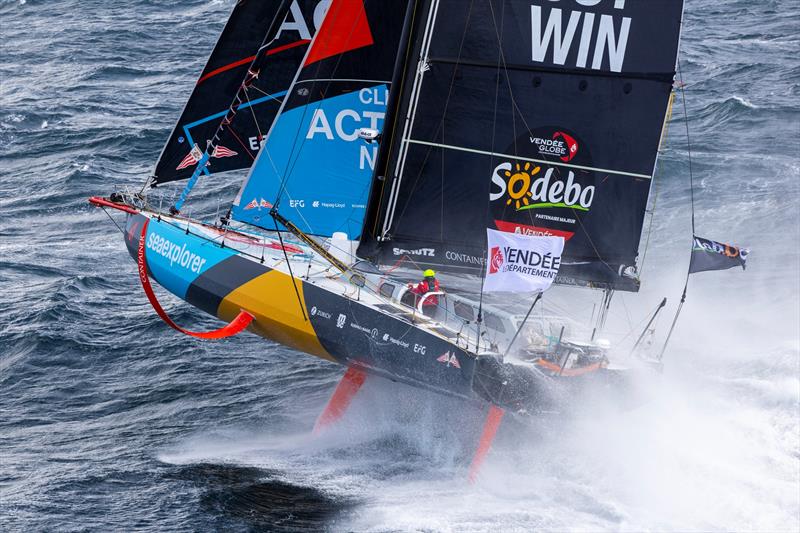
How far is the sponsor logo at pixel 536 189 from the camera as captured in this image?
659 inches

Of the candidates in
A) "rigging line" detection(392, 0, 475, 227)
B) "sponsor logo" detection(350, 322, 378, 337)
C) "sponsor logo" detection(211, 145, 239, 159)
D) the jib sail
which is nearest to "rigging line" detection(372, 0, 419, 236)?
"rigging line" detection(392, 0, 475, 227)

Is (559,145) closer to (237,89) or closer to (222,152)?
(237,89)

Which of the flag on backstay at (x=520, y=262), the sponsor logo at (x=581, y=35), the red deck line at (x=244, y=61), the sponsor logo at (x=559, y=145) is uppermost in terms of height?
the sponsor logo at (x=581, y=35)

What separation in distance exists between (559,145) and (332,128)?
397cm

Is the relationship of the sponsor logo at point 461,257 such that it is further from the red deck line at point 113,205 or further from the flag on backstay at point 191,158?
the red deck line at point 113,205

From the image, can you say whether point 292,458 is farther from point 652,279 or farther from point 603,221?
point 652,279

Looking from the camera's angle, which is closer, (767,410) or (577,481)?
(577,481)

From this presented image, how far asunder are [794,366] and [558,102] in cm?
747

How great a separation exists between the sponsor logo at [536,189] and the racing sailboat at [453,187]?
0.03 meters

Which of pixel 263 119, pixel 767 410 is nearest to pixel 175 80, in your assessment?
pixel 263 119

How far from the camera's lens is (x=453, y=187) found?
16844mm

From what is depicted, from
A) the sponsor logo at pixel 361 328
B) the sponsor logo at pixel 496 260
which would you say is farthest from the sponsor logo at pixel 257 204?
the sponsor logo at pixel 496 260

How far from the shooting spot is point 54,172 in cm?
2944

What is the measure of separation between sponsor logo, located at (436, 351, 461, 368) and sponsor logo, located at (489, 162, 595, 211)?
8.76ft
